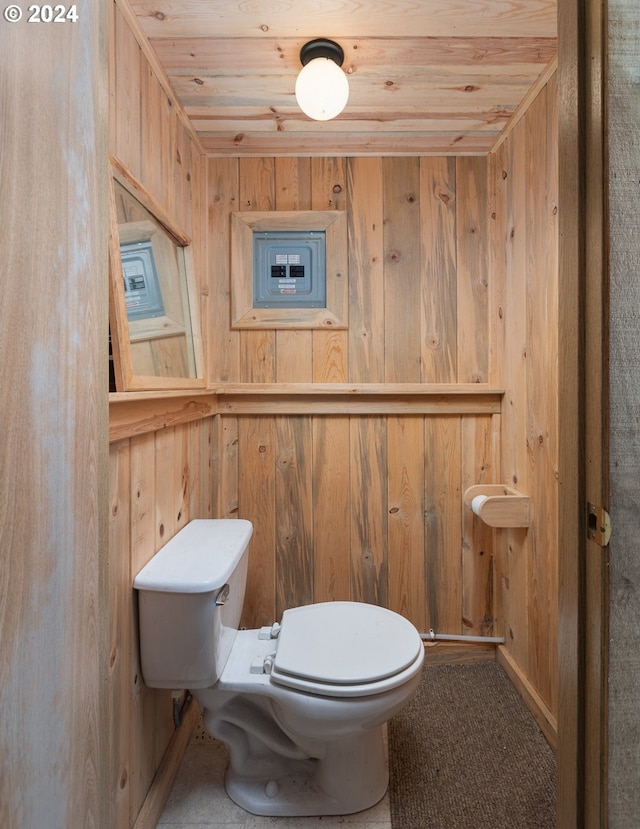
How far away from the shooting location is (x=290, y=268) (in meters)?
1.91

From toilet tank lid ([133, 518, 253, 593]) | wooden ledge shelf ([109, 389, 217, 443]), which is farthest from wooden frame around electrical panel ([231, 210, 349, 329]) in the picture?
toilet tank lid ([133, 518, 253, 593])

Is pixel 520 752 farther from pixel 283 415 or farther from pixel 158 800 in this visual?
pixel 283 415

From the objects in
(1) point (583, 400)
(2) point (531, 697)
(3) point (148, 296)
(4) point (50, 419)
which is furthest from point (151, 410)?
(2) point (531, 697)

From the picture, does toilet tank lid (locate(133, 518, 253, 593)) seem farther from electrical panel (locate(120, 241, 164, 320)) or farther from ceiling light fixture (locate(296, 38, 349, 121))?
ceiling light fixture (locate(296, 38, 349, 121))

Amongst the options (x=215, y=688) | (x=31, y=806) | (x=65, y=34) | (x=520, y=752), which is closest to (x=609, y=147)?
(x=65, y=34)

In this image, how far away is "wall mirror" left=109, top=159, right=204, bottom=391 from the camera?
3.59 feet

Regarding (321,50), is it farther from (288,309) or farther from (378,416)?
(378,416)

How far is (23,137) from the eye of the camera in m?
0.63

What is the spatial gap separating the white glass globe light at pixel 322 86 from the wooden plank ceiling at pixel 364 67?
3.8 inches

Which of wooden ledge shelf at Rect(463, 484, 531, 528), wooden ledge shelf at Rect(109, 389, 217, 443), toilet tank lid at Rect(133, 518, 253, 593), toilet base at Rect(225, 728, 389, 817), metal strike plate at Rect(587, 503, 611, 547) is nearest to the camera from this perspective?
metal strike plate at Rect(587, 503, 611, 547)

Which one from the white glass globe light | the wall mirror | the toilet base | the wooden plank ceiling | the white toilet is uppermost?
the wooden plank ceiling

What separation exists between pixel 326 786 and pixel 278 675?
40cm

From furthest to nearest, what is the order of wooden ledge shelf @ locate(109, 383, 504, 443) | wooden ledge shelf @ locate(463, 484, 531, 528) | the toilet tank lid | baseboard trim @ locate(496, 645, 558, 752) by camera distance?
wooden ledge shelf @ locate(109, 383, 504, 443), wooden ledge shelf @ locate(463, 484, 531, 528), baseboard trim @ locate(496, 645, 558, 752), the toilet tank lid

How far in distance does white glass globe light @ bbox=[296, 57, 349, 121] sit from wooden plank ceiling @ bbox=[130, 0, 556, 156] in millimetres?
98
